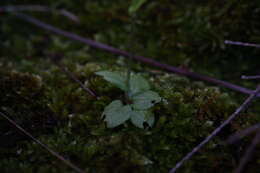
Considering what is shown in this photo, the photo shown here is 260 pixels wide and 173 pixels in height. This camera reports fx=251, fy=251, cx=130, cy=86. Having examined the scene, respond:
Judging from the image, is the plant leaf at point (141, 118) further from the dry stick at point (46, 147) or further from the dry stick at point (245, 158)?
the dry stick at point (245, 158)

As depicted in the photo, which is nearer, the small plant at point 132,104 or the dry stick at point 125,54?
the small plant at point 132,104

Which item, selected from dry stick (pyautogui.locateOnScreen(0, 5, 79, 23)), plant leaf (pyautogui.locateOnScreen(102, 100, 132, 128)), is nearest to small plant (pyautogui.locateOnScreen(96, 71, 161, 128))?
plant leaf (pyautogui.locateOnScreen(102, 100, 132, 128))

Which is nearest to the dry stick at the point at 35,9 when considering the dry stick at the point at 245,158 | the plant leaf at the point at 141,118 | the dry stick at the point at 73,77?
the dry stick at the point at 73,77

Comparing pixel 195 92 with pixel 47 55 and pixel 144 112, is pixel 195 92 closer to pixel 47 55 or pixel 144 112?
pixel 144 112

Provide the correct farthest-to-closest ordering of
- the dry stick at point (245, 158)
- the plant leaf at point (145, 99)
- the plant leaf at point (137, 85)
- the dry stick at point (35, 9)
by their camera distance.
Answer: the dry stick at point (35, 9) → the plant leaf at point (137, 85) → the plant leaf at point (145, 99) → the dry stick at point (245, 158)

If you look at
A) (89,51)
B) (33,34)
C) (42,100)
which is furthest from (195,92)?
(33,34)
